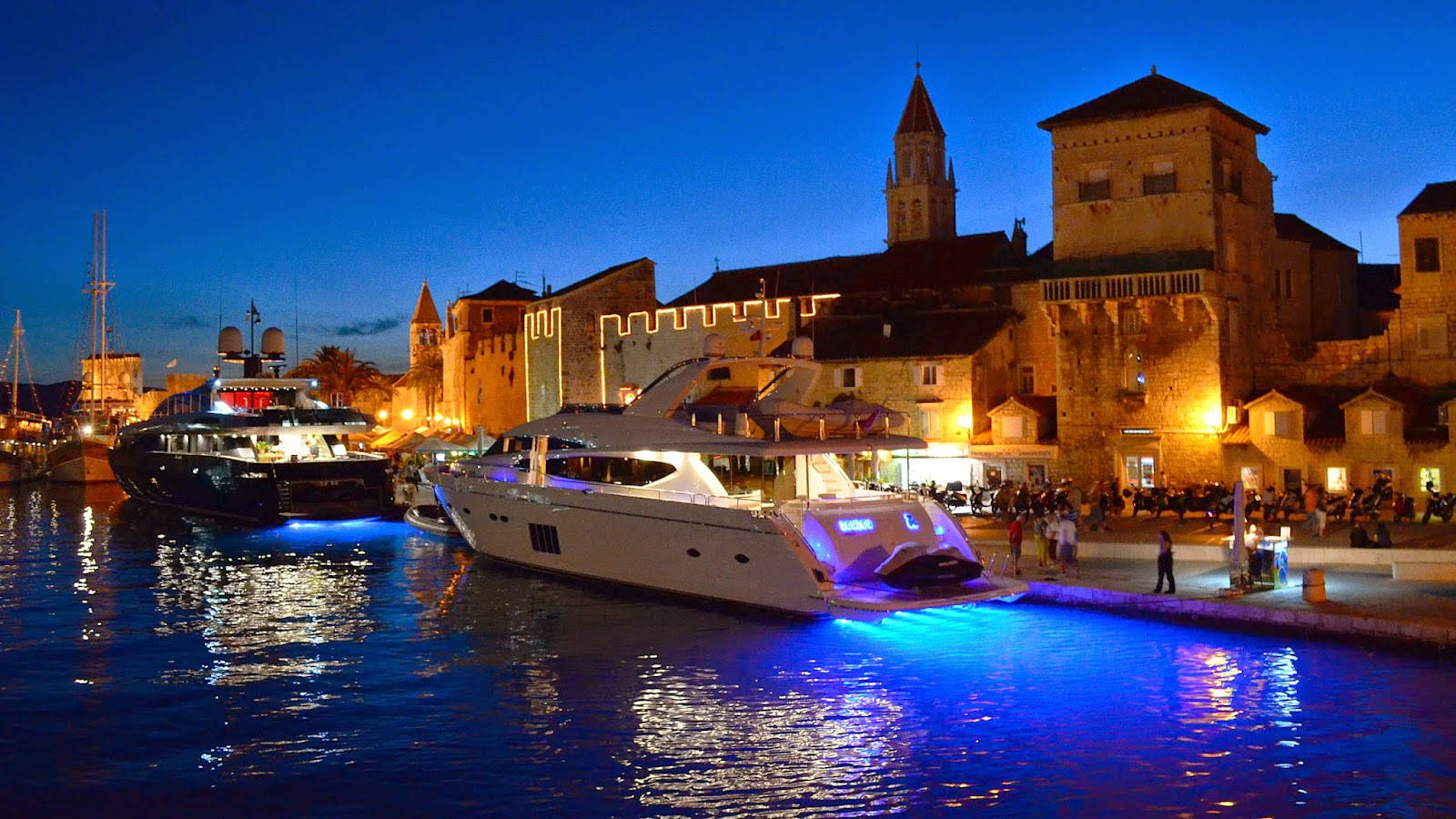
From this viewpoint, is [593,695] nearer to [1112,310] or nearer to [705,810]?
[705,810]

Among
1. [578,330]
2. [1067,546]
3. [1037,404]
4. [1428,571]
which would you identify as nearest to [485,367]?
[578,330]

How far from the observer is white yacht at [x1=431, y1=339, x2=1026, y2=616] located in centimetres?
2011

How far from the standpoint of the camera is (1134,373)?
34.4m

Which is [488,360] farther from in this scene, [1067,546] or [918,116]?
[1067,546]

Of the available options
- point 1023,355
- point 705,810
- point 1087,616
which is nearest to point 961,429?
point 1023,355

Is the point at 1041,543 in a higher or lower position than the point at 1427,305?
lower

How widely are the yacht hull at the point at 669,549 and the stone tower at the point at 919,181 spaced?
1707 inches

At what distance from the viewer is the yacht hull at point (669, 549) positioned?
19.9m

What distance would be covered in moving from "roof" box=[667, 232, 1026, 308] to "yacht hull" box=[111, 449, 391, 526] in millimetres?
16933

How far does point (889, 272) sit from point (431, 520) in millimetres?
19072

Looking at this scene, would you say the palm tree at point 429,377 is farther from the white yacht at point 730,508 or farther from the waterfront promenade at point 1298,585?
the waterfront promenade at point 1298,585

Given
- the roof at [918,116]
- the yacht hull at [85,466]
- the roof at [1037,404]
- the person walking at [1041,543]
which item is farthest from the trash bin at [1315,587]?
the yacht hull at [85,466]

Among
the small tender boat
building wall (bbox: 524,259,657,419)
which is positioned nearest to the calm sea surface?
the small tender boat

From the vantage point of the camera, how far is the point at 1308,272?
1521 inches
